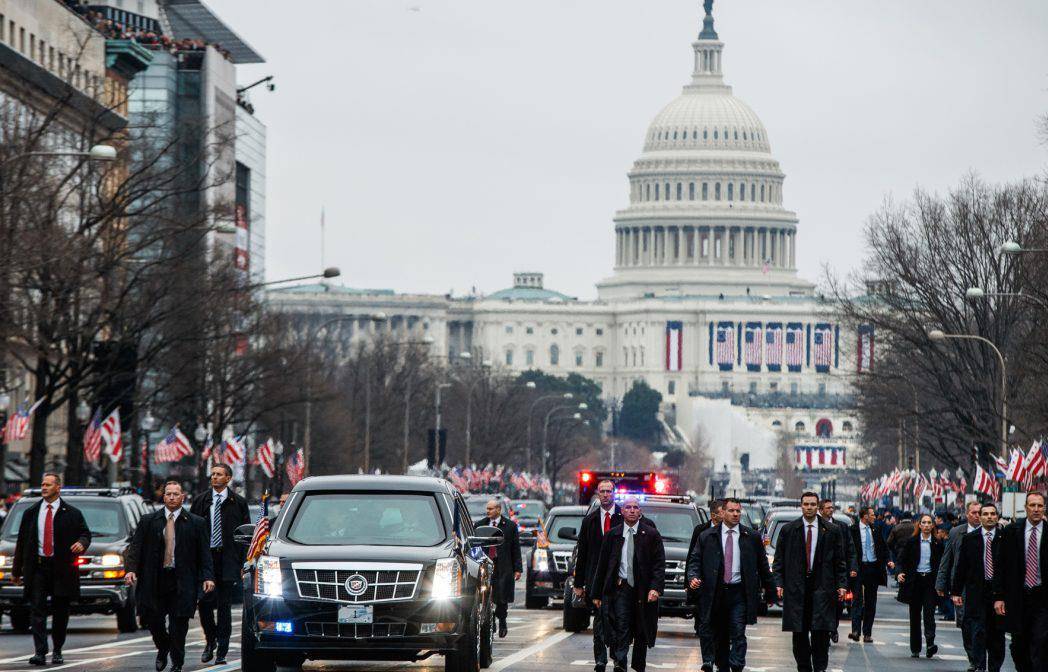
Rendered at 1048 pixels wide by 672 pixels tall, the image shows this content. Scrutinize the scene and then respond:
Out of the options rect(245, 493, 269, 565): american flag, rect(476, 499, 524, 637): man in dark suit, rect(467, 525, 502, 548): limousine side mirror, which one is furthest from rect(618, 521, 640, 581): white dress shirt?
rect(476, 499, 524, 637): man in dark suit

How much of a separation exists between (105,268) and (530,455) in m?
89.5

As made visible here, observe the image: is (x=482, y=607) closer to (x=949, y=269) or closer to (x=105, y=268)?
(x=105, y=268)

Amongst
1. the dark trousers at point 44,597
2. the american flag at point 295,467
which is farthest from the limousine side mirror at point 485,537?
the american flag at point 295,467

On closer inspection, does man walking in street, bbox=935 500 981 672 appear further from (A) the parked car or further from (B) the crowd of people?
(A) the parked car

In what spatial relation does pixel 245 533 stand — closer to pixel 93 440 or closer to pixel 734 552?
pixel 734 552

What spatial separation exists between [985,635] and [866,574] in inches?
295

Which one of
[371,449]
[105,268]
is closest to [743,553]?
[105,268]

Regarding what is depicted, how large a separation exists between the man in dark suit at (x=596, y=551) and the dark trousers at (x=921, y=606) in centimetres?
703

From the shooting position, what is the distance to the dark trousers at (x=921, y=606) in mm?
28750

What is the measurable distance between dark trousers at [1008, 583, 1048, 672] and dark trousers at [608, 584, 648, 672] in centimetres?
310

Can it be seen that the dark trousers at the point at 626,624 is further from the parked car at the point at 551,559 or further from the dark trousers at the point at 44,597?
the parked car at the point at 551,559

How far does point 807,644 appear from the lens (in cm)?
2238

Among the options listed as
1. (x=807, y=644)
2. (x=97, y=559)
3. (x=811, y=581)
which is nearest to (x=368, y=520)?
(x=811, y=581)

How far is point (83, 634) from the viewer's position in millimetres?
29781
